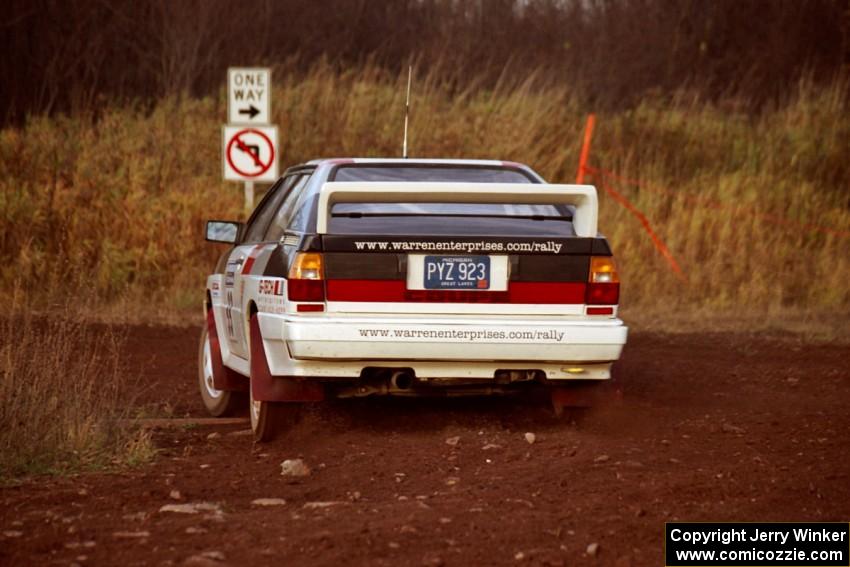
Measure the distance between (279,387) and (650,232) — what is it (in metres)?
13.4

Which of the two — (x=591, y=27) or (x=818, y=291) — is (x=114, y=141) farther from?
(x=591, y=27)

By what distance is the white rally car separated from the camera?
26.6 ft

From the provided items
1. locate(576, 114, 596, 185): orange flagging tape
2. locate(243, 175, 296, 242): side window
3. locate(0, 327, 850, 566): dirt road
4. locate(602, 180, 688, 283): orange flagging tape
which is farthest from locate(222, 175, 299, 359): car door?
locate(576, 114, 596, 185): orange flagging tape

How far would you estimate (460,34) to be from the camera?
3180 centimetres

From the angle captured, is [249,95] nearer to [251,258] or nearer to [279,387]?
[251,258]

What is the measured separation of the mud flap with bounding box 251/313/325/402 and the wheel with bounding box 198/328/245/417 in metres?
1.66

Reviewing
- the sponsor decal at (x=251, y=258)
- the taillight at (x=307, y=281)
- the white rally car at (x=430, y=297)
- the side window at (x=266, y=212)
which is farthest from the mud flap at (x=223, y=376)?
the taillight at (x=307, y=281)

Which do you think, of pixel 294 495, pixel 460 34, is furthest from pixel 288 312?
pixel 460 34

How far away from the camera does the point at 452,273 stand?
26.9 feet

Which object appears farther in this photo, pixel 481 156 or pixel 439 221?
pixel 481 156

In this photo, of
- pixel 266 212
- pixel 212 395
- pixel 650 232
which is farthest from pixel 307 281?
pixel 650 232

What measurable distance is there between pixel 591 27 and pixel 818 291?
14.4 meters

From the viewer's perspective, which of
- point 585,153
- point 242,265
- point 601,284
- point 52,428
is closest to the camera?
point 52,428

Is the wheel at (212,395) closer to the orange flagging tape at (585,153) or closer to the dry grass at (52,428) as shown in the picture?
the dry grass at (52,428)
